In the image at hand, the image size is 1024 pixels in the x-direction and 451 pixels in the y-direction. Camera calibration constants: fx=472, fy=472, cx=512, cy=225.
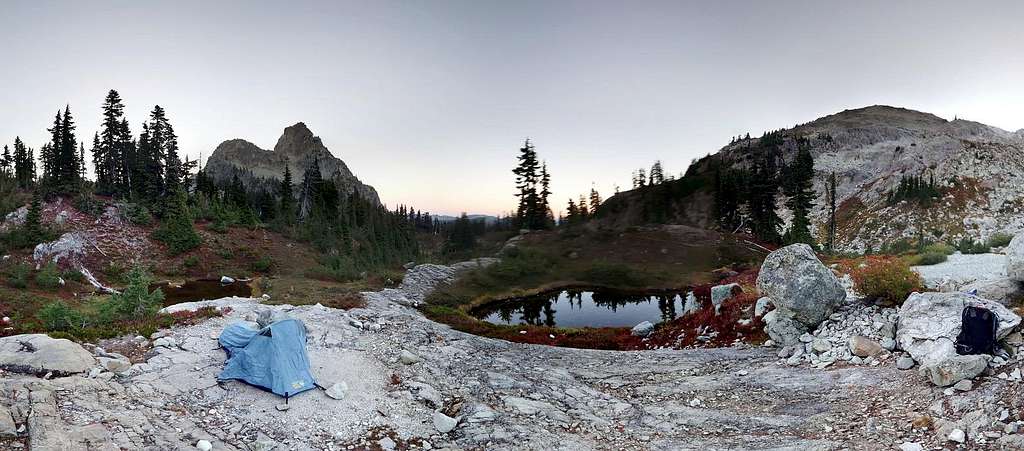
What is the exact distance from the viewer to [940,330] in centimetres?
1538

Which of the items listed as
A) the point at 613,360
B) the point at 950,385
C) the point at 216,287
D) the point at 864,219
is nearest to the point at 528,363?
the point at 613,360

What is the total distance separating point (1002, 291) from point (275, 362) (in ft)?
85.4

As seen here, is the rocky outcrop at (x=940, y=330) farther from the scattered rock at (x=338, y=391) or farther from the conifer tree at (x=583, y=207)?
the conifer tree at (x=583, y=207)

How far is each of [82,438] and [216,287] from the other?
39.5 meters

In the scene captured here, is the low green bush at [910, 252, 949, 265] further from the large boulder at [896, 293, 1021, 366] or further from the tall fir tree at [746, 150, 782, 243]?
the tall fir tree at [746, 150, 782, 243]

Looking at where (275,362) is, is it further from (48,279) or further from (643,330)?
(48,279)

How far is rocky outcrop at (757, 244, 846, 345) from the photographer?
804 inches

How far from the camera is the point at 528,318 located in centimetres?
3712

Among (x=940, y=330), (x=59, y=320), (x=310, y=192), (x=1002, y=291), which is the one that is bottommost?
(x=940, y=330)

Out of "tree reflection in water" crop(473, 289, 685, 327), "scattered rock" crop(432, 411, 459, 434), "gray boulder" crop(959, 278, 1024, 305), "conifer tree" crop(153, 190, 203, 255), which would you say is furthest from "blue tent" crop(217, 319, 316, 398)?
"conifer tree" crop(153, 190, 203, 255)

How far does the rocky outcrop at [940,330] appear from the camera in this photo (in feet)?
42.6

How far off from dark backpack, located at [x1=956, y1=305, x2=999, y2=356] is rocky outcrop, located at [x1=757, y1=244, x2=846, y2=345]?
6577 mm

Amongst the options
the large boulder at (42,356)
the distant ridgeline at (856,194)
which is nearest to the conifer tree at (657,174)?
the distant ridgeline at (856,194)

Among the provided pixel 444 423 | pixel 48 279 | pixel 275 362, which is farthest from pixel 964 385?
pixel 48 279
